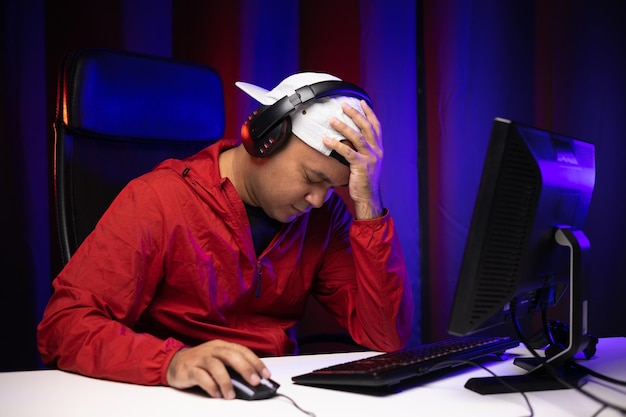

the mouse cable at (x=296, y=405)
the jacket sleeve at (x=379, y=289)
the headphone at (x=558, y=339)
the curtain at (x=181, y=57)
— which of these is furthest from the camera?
the curtain at (x=181, y=57)

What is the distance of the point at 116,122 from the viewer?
1.38m

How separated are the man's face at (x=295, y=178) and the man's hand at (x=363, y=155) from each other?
0.03 metres

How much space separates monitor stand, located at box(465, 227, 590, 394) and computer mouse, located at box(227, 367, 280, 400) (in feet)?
0.88

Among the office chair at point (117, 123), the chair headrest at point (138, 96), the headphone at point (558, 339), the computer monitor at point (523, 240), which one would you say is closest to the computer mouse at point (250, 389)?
the computer monitor at point (523, 240)

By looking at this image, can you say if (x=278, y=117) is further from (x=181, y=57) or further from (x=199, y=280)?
(x=181, y=57)

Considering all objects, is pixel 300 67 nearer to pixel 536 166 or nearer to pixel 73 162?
pixel 73 162

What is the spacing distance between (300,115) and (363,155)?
0.46 ft

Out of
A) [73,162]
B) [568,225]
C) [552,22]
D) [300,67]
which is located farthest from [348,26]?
[568,225]

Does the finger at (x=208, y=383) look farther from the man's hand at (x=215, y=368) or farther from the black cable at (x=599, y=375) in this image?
the black cable at (x=599, y=375)

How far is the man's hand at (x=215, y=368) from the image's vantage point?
32.7 inches

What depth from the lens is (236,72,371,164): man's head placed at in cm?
116

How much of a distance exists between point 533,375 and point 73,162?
96 cm

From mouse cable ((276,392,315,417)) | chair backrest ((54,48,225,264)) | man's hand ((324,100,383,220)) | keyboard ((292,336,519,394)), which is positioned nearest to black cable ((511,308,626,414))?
keyboard ((292,336,519,394))

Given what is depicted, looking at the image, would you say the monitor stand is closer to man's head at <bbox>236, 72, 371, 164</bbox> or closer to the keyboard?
the keyboard
